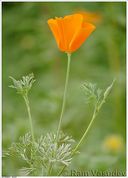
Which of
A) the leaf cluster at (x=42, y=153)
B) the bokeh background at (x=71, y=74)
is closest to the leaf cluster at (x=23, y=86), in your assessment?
the leaf cluster at (x=42, y=153)

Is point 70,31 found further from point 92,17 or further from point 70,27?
point 92,17

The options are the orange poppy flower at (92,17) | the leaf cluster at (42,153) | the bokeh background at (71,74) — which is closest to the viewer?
the leaf cluster at (42,153)

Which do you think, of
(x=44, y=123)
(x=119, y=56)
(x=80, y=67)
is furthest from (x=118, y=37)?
(x=44, y=123)

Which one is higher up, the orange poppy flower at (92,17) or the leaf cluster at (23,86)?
the orange poppy flower at (92,17)

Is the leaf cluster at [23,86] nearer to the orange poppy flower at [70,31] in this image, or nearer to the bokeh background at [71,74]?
the orange poppy flower at [70,31]

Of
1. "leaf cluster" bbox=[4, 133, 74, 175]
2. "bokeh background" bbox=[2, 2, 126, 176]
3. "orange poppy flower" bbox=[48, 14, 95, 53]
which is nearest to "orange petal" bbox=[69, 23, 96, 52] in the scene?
"orange poppy flower" bbox=[48, 14, 95, 53]

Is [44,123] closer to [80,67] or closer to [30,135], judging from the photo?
[80,67]
